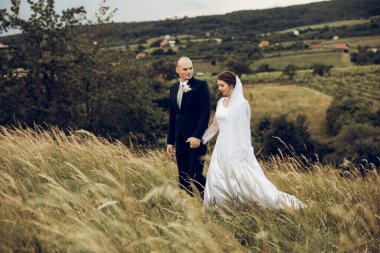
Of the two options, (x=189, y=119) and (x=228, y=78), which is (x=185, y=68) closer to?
(x=228, y=78)

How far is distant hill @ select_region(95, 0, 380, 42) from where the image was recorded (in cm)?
14375

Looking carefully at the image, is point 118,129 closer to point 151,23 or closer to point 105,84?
point 105,84

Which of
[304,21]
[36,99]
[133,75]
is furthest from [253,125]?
[304,21]

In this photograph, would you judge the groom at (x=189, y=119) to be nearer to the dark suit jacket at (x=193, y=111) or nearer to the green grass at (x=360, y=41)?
the dark suit jacket at (x=193, y=111)

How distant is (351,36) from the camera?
4806 inches

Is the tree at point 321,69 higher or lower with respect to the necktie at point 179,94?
lower

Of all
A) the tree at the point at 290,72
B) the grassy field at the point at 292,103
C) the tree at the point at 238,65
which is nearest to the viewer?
the grassy field at the point at 292,103

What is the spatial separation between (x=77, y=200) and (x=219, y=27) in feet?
504

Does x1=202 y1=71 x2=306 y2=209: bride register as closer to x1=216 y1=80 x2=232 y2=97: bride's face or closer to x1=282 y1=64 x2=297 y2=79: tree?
x1=216 y1=80 x2=232 y2=97: bride's face

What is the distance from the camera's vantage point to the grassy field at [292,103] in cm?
6512

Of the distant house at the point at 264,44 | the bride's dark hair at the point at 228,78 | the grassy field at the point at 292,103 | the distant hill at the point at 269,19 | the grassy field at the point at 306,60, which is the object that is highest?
the distant hill at the point at 269,19

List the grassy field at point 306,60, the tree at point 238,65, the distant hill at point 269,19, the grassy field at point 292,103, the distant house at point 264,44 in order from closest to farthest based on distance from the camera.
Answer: the grassy field at point 292,103 → the tree at point 238,65 → the grassy field at point 306,60 → the distant house at point 264,44 → the distant hill at point 269,19

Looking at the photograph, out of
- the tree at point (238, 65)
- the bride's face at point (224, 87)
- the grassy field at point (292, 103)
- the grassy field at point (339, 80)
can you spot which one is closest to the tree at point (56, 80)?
the bride's face at point (224, 87)

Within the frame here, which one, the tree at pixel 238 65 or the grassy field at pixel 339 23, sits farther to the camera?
the grassy field at pixel 339 23
